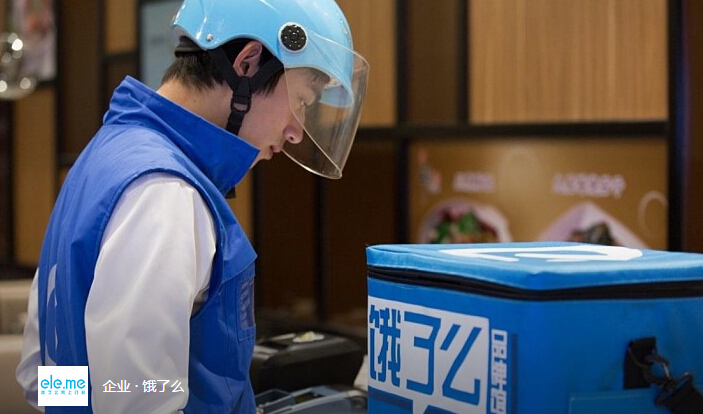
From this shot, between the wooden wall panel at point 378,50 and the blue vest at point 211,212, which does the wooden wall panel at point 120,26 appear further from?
the blue vest at point 211,212

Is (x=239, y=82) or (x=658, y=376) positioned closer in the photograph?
(x=658, y=376)

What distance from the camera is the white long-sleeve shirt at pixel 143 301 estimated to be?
3.75ft

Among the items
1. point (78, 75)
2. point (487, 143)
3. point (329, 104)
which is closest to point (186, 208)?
point (329, 104)

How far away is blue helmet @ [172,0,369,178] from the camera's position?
142 centimetres

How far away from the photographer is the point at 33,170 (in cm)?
688

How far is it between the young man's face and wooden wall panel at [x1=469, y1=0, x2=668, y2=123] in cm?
180

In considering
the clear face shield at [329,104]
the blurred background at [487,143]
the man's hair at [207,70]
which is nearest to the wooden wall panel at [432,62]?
the blurred background at [487,143]

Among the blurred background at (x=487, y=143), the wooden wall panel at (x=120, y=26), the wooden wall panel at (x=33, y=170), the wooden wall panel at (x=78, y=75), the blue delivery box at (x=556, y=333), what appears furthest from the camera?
the wooden wall panel at (x=33, y=170)

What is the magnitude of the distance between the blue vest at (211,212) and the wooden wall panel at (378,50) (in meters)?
2.53

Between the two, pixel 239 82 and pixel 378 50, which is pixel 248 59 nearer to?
pixel 239 82

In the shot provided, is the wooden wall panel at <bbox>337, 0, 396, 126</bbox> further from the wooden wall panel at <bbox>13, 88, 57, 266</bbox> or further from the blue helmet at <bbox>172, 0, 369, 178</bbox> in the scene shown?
the wooden wall panel at <bbox>13, 88, 57, 266</bbox>

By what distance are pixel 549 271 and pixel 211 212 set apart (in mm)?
518

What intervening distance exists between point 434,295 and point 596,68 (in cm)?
228

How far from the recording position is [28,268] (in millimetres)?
6910
